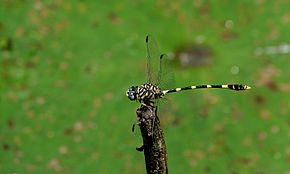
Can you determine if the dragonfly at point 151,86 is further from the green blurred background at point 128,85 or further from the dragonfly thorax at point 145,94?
the green blurred background at point 128,85

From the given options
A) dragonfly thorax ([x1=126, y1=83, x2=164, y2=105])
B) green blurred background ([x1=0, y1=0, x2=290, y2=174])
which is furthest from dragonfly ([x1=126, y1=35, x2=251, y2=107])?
green blurred background ([x1=0, y1=0, x2=290, y2=174])

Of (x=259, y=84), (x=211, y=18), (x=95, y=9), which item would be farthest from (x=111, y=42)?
(x=259, y=84)

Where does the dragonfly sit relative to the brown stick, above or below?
above

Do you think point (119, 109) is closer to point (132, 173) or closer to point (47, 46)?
point (132, 173)

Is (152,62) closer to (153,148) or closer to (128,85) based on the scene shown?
(128,85)

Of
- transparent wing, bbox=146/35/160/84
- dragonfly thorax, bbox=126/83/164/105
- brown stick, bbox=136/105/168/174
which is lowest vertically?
brown stick, bbox=136/105/168/174

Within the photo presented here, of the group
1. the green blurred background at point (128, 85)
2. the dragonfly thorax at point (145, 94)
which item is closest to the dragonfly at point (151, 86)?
the dragonfly thorax at point (145, 94)

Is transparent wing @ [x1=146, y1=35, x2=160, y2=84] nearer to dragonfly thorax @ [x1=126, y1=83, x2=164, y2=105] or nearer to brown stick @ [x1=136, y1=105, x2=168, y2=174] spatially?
dragonfly thorax @ [x1=126, y1=83, x2=164, y2=105]
